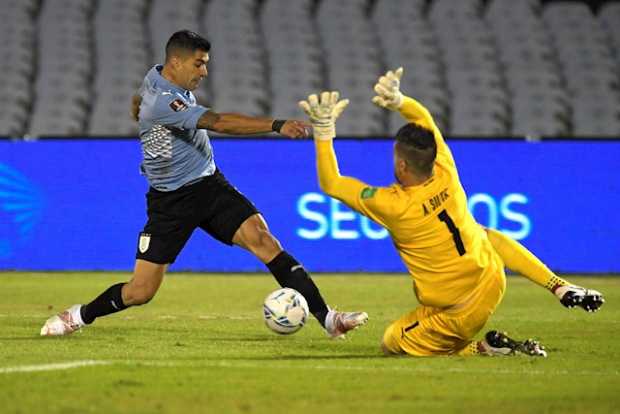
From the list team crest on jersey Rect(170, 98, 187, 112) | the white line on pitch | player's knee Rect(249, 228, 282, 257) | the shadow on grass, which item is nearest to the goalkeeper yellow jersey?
the shadow on grass

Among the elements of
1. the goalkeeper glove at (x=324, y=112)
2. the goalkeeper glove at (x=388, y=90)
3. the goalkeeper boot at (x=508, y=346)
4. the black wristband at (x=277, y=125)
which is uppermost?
the goalkeeper glove at (x=388, y=90)

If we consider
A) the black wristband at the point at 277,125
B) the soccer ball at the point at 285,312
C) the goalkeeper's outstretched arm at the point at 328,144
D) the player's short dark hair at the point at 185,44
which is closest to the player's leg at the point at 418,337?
the soccer ball at the point at 285,312

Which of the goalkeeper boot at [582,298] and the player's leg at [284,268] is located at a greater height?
the goalkeeper boot at [582,298]

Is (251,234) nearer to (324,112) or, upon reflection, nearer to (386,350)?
(386,350)

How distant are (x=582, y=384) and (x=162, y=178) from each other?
140 inches

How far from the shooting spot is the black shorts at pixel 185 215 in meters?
8.85

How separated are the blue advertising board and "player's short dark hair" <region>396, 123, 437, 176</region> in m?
7.41

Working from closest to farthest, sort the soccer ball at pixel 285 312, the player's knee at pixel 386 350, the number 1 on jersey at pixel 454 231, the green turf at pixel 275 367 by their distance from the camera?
the green turf at pixel 275 367
the number 1 on jersey at pixel 454 231
the player's knee at pixel 386 350
the soccer ball at pixel 285 312

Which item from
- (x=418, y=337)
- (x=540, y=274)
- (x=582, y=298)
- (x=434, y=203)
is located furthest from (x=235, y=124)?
(x=582, y=298)

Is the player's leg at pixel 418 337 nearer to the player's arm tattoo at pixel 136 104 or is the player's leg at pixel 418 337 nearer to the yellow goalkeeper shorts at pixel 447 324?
the yellow goalkeeper shorts at pixel 447 324

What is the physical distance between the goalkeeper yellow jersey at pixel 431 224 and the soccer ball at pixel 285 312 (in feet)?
2.83

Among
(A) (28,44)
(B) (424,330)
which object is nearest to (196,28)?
(A) (28,44)

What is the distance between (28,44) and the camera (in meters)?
19.3

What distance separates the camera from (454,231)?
7.52 m
